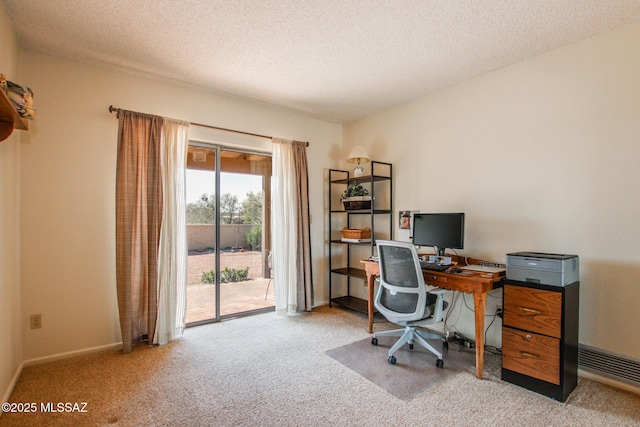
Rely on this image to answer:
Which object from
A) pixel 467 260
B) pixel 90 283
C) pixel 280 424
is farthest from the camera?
pixel 467 260

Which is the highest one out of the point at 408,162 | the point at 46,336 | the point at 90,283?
the point at 408,162

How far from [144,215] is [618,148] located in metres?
3.90

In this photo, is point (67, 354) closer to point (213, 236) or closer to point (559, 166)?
point (213, 236)

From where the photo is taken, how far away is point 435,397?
212 centimetres

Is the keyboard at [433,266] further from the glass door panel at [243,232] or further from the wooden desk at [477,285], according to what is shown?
the glass door panel at [243,232]

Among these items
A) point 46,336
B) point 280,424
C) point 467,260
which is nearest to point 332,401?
point 280,424

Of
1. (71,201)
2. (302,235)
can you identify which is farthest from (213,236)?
(71,201)

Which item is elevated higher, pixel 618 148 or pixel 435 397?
pixel 618 148

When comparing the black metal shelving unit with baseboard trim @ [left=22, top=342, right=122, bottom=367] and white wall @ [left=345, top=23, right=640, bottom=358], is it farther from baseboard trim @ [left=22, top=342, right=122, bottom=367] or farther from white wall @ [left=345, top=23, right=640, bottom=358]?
baseboard trim @ [left=22, top=342, right=122, bottom=367]

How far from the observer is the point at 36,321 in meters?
2.57

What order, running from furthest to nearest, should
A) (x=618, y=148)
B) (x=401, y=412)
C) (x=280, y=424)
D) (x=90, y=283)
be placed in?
(x=90, y=283)
(x=618, y=148)
(x=401, y=412)
(x=280, y=424)

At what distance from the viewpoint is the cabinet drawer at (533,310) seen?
2.10 m

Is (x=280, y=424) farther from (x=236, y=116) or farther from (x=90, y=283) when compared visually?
(x=236, y=116)

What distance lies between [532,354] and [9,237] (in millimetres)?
3832
